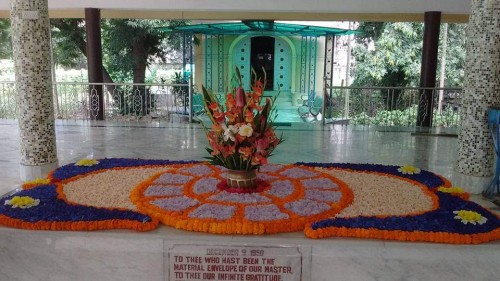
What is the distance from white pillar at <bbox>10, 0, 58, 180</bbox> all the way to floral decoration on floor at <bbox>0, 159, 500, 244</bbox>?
374 mm

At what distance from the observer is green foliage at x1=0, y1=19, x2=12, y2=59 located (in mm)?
15055

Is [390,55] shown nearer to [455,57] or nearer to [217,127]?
[455,57]

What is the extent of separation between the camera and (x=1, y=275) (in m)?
3.09

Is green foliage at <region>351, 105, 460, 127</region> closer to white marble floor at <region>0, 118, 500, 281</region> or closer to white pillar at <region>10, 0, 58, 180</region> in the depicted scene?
white pillar at <region>10, 0, 58, 180</region>

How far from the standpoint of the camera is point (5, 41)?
15.6 m

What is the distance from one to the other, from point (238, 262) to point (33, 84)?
2870 millimetres

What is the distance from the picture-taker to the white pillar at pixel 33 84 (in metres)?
4.45

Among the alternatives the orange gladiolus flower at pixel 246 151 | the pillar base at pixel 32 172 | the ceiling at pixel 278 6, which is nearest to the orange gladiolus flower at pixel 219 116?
the orange gladiolus flower at pixel 246 151

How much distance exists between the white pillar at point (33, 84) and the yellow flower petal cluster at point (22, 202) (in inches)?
46.9

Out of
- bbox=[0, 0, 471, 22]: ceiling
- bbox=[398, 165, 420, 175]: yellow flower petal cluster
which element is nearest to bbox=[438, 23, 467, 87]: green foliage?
bbox=[0, 0, 471, 22]: ceiling

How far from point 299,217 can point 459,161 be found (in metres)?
1.93

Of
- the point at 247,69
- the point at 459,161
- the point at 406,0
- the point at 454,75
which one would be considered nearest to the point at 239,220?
the point at 459,161

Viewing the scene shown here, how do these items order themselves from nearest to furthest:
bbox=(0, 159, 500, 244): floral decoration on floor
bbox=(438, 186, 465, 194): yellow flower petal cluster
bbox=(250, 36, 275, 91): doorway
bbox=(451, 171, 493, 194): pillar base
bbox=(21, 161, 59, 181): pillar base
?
bbox=(0, 159, 500, 244): floral decoration on floor → bbox=(438, 186, 465, 194): yellow flower petal cluster → bbox=(451, 171, 493, 194): pillar base → bbox=(21, 161, 59, 181): pillar base → bbox=(250, 36, 275, 91): doorway

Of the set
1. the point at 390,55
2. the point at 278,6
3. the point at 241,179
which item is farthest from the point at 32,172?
the point at 390,55
